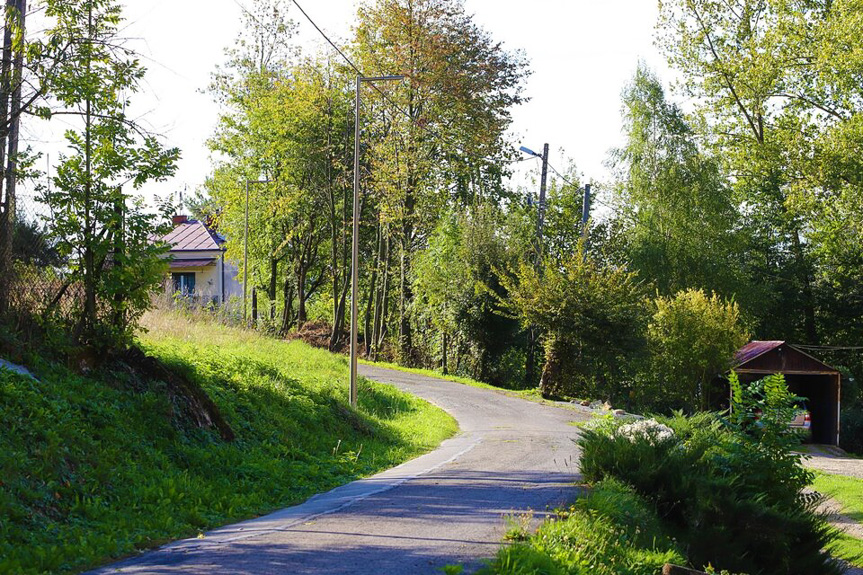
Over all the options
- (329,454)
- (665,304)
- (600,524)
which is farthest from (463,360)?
(600,524)

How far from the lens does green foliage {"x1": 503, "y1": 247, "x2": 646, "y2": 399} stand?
3284cm

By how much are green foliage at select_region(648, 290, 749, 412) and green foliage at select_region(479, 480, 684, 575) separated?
81.1 ft

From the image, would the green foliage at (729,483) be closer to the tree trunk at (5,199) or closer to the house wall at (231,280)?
the tree trunk at (5,199)

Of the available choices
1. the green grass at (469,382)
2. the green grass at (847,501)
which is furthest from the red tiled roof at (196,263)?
the green grass at (847,501)

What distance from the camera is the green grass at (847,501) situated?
1609cm

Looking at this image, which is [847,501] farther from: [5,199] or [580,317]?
[5,199]

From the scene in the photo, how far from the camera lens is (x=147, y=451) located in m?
11.7

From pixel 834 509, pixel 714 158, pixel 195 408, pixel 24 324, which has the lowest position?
pixel 834 509

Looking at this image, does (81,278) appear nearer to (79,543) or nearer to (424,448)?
(79,543)

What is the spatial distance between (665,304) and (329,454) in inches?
905

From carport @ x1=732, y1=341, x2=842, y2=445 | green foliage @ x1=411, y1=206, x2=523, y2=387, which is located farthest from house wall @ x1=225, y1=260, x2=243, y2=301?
carport @ x1=732, y1=341, x2=842, y2=445

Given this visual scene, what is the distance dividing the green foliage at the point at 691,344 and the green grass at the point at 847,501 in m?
11.7

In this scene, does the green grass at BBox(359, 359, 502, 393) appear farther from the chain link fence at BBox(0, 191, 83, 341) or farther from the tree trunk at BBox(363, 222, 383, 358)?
the chain link fence at BBox(0, 191, 83, 341)

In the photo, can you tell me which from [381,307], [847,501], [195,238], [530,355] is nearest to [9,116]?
[847,501]
